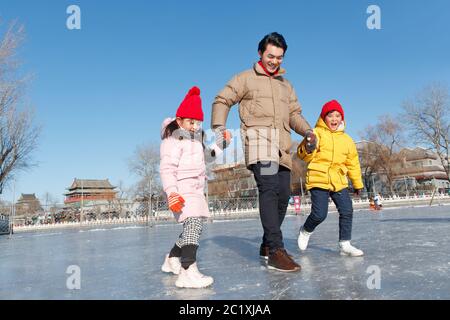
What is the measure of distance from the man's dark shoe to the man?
9 centimetres

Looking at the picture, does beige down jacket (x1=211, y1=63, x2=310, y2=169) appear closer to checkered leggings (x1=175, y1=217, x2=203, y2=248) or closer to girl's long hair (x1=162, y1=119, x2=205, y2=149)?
girl's long hair (x1=162, y1=119, x2=205, y2=149)

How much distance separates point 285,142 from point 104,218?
2713 cm

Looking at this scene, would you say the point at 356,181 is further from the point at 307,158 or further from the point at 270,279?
the point at 270,279

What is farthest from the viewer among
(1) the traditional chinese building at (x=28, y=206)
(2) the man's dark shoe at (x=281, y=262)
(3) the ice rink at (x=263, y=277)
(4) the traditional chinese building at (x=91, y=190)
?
(4) the traditional chinese building at (x=91, y=190)

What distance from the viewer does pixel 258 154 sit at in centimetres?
264

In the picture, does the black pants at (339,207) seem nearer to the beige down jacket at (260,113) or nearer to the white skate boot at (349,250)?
the white skate boot at (349,250)

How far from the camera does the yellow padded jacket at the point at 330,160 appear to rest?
10.2ft

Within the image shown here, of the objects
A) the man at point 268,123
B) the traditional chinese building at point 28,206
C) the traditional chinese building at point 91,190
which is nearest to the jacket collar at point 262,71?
the man at point 268,123

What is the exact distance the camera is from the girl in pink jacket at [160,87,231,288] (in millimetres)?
2156

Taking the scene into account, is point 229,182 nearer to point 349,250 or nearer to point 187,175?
point 349,250

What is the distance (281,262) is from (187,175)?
842 mm

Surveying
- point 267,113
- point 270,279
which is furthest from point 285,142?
point 270,279

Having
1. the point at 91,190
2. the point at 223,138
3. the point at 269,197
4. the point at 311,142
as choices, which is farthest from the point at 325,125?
the point at 91,190

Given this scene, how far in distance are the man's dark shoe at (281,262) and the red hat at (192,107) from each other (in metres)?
1.07
